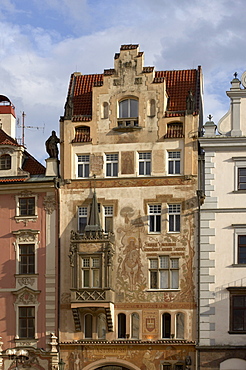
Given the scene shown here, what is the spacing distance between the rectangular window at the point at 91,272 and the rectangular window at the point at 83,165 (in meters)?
4.84

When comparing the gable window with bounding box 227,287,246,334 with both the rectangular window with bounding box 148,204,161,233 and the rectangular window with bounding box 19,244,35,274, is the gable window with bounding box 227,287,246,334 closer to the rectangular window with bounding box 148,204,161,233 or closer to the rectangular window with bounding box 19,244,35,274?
the rectangular window with bounding box 148,204,161,233

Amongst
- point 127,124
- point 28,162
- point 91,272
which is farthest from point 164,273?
point 28,162

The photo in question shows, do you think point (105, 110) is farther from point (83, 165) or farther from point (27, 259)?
point (27, 259)

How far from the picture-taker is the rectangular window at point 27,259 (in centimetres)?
5197

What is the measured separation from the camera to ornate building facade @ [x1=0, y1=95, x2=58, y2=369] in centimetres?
5100

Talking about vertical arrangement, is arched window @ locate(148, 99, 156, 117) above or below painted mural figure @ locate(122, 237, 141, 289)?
above

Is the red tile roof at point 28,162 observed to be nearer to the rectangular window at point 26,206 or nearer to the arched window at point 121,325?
the rectangular window at point 26,206

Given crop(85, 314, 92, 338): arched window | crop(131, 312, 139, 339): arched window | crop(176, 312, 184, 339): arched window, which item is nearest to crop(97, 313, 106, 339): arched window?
crop(85, 314, 92, 338): arched window

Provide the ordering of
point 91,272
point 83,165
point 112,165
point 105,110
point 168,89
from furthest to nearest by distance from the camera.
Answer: point 168,89
point 105,110
point 83,165
point 112,165
point 91,272

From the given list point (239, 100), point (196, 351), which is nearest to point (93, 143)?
point (239, 100)

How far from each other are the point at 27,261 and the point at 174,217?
26.7 feet

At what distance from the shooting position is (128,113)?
52.7 metres

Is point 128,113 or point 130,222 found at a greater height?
point 128,113

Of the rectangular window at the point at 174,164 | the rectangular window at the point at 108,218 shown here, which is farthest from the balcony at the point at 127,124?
the rectangular window at the point at 108,218
